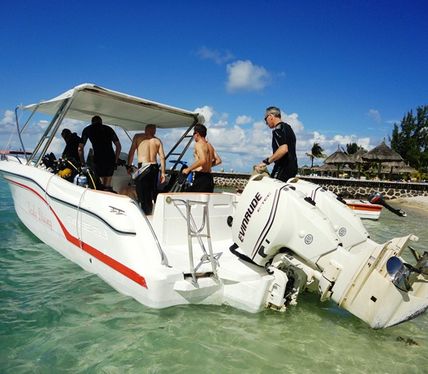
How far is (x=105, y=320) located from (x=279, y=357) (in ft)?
5.15

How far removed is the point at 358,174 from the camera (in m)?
39.0

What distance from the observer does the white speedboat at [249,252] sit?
9.73 feet

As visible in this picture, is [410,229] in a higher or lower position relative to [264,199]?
lower

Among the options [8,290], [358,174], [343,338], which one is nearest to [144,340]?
[343,338]

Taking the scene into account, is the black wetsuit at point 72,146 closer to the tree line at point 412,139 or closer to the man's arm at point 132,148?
the man's arm at point 132,148

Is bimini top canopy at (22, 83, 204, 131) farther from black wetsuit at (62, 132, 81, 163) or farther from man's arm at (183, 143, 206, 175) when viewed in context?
man's arm at (183, 143, 206, 175)

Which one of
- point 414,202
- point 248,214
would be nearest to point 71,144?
point 248,214

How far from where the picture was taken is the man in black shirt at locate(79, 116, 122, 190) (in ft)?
18.8

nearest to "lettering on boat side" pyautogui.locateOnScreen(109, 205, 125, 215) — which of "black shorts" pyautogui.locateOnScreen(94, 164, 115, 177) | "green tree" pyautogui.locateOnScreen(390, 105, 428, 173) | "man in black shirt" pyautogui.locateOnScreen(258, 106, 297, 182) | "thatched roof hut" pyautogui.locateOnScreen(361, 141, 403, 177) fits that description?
"man in black shirt" pyautogui.locateOnScreen(258, 106, 297, 182)

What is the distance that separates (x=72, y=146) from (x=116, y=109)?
0.99 metres

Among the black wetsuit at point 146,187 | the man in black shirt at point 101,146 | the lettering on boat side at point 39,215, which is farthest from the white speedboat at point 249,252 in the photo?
the man in black shirt at point 101,146

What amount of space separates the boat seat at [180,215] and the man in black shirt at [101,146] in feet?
6.70

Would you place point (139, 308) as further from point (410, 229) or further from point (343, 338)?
point (410, 229)

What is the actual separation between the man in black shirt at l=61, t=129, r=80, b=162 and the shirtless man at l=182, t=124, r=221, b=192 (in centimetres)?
247
